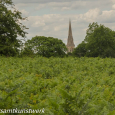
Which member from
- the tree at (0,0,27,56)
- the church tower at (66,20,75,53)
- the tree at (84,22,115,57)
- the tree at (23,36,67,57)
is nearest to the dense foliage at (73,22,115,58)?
the tree at (84,22,115,57)

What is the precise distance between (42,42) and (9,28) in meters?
44.5

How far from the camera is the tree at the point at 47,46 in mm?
65250

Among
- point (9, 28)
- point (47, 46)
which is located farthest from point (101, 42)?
point (9, 28)

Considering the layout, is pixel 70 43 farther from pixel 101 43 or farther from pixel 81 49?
pixel 101 43

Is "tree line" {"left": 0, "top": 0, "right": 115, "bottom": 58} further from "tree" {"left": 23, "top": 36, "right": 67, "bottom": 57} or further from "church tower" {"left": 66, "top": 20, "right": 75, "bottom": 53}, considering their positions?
"church tower" {"left": 66, "top": 20, "right": 75, "bottom": 53}

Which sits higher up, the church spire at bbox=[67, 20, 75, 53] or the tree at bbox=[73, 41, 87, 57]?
the church spire at bbox=[67, 20, 75, 53]

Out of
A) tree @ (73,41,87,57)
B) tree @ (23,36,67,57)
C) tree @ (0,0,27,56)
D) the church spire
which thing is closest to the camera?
tree @ (0,0,27,56)

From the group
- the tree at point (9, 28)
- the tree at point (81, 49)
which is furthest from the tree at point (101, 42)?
the tree at point (9, 28)

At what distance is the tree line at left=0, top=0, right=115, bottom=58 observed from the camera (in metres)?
22.6

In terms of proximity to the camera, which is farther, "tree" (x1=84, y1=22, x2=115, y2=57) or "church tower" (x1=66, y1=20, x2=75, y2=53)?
"church tower" (x1=66, y1=20, x2=75, y2=53)

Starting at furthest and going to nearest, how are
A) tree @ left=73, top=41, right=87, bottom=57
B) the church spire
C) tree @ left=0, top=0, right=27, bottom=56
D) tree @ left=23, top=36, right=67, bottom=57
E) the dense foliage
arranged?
the church spire
tree @ left=73, top=41, right=87, bottom=57
tree @ left=23, top=36, right=67, bottom=57
the dense foliage
tree @ left=0, top=0, right=27, bottom=56

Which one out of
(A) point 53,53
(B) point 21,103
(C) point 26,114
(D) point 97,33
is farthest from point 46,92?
(A) point 53,53

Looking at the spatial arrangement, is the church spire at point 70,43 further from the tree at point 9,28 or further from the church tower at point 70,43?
the tree at point 9,28

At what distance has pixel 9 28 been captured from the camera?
23.4 metres
